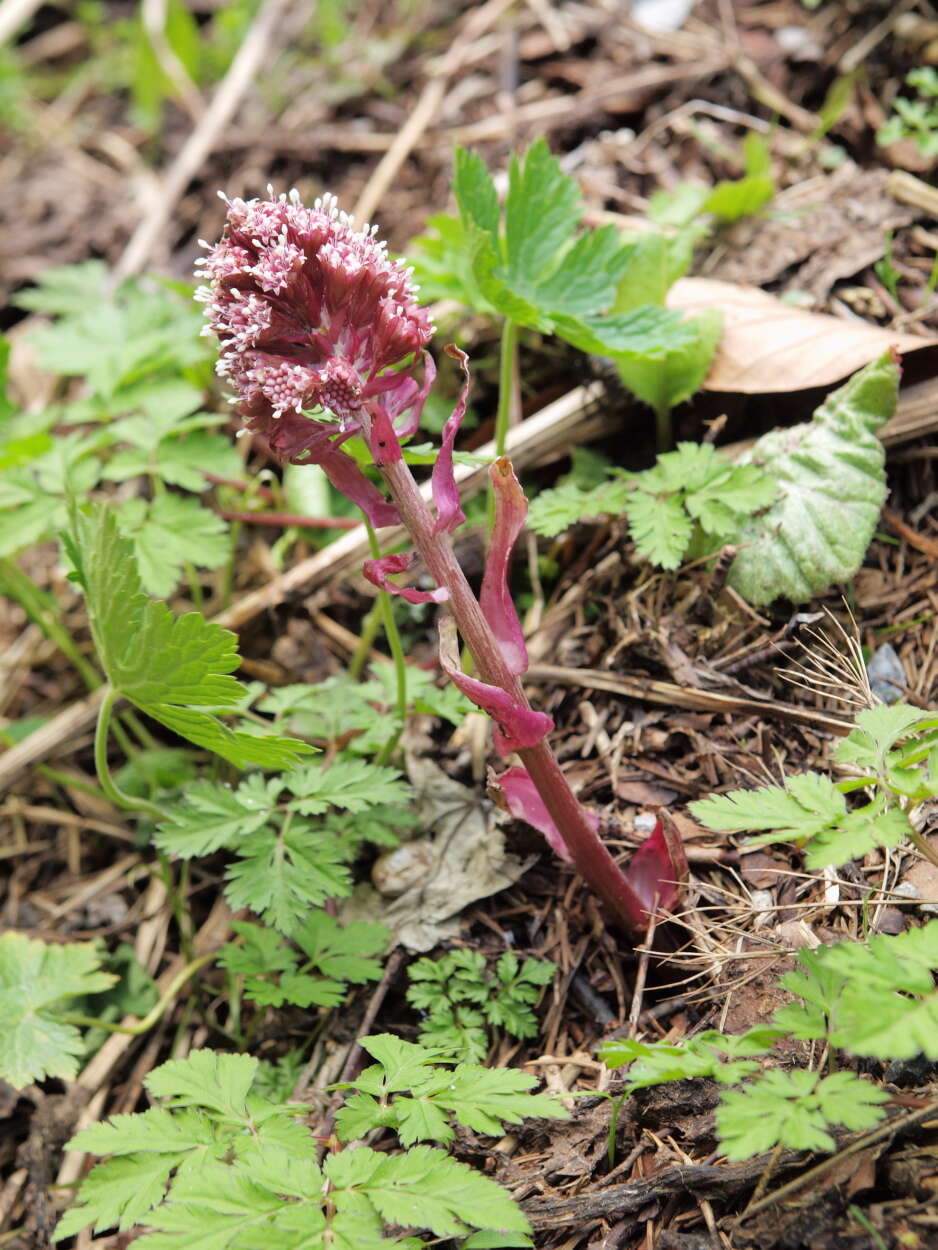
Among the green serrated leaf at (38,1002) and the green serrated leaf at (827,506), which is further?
the green serrated leaf at (827,506)

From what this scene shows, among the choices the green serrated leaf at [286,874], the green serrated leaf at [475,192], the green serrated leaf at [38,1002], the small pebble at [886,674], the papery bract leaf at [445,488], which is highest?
the green serrated leaf at [475,192]

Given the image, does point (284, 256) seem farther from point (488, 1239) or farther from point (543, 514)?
point (488, 1239)

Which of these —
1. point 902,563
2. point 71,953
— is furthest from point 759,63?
point 71,953

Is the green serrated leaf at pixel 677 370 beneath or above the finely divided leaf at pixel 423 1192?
above

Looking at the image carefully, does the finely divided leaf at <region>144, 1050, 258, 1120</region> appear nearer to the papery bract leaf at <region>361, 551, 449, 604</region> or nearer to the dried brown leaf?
the papery bract leaf at <region>361, 551, 449, 604</region>

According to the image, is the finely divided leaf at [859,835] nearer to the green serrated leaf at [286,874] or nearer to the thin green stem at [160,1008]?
the green serrated leaf at [286,874]

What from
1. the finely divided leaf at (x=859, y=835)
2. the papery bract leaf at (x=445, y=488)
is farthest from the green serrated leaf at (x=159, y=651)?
the finely divided leaf at (x=859, y=835)

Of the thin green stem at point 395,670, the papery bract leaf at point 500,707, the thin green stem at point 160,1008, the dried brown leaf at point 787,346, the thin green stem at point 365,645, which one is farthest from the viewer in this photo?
the thin green stem at point 365,645

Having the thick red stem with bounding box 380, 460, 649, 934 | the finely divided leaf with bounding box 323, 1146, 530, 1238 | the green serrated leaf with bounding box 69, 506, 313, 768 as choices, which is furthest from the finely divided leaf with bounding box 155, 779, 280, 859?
the finely divided leaf with bounding box 323, 1146, 530, 1238
